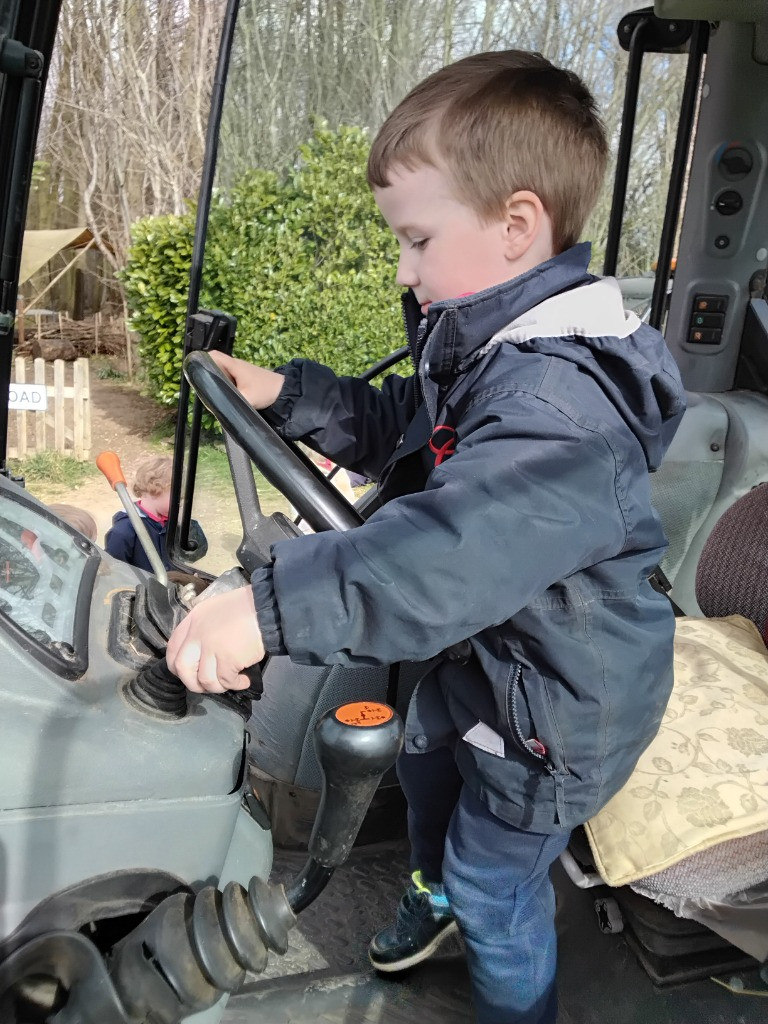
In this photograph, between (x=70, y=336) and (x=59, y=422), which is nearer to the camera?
(x=59, y=422)

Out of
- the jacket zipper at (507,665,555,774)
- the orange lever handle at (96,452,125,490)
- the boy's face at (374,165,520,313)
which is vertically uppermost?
the boy's face at (374,165,520,313)

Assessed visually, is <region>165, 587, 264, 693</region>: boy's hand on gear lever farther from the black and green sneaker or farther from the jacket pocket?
the black and green sneaker

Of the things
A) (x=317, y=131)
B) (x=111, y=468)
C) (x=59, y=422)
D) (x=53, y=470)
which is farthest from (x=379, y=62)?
(x=59, y=422)

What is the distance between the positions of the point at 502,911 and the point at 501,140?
1.05 meters

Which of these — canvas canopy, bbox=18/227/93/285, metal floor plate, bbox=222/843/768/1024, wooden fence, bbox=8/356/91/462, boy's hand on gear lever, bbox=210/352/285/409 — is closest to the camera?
metal floor plate, bbox=222/843/768/1024

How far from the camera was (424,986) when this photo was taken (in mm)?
1390

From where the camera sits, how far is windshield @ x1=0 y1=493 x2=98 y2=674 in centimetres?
93

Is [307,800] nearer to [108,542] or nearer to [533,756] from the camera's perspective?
[533,756]

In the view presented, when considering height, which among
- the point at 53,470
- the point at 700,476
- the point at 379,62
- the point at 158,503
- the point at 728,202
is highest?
the point at 379,62

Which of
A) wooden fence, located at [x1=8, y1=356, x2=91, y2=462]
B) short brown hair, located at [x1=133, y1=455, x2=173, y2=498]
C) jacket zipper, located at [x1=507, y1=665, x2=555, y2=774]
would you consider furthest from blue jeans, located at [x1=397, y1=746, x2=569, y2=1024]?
wooden fence, located at [x1=8, y1=356, x2=91, y2=462]

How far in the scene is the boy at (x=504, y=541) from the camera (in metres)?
0.93

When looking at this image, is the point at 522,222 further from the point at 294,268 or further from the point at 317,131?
the point at 294,268

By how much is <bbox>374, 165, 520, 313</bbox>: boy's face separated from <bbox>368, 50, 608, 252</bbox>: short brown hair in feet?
0.05

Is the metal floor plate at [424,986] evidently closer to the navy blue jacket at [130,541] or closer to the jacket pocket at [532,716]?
the jacket pocket at [532,716]
